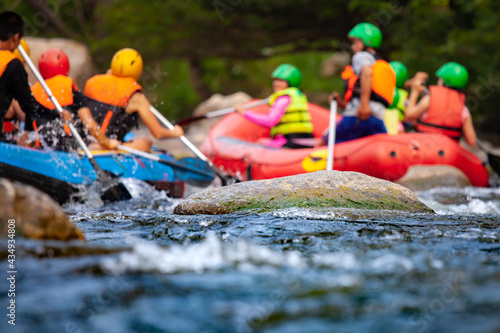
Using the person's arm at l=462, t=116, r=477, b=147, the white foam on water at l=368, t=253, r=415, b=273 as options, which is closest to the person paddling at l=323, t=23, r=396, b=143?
the person's arm at l=462, t=116, r=477, b=147

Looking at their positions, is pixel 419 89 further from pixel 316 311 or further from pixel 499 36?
pixel 316 311

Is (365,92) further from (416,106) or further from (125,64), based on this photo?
(125,64)

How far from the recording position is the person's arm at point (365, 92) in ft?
22.0

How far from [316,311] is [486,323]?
55cm

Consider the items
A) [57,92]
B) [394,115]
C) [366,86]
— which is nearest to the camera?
[57,92]

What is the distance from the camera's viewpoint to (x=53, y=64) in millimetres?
6055

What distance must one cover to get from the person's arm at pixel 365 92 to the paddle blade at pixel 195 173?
1777mm

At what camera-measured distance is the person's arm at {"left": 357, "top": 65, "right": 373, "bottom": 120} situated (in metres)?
6.69

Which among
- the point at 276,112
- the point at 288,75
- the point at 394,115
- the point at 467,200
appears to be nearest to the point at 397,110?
the point at 394,115

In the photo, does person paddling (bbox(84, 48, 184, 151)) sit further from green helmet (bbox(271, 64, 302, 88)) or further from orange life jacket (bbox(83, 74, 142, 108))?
green helmet (bbox(271, 64, 302, 88))

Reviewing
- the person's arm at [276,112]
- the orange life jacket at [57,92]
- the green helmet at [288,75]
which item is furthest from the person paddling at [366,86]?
the orange life jacket at [57,92]

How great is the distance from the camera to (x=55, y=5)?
56.4 feet

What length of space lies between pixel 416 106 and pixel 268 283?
18.1 ft

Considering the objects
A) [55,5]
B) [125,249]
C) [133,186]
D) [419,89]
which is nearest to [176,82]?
[55,5]
